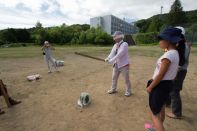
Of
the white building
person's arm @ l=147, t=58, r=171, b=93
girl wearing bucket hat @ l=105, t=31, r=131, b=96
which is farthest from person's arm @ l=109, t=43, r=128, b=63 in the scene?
the white building

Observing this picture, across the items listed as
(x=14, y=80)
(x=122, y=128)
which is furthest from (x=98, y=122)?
(x=14, y=80)

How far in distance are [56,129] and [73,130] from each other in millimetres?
354

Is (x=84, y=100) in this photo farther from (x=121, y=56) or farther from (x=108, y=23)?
(x=108, y=23)

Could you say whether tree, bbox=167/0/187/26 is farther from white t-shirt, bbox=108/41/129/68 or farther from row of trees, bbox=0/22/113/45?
white t-shirt, bbox=108/41/129/68

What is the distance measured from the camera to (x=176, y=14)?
2349 inches

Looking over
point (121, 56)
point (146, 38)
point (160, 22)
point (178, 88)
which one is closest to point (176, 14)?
point (160, 22)

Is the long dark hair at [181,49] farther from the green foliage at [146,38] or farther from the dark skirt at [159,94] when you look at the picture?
the green foliage at [146,38]

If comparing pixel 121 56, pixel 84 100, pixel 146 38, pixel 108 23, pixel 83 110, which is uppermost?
pixel 108 23

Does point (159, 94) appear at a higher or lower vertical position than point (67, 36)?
lower

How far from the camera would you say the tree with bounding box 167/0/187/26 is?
59281 millimetres

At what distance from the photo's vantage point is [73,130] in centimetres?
406

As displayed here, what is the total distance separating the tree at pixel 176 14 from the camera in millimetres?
59281

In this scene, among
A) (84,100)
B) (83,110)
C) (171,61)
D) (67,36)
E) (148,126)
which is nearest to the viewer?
(171,61)

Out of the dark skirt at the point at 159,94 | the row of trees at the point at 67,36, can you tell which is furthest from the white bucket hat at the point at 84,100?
the row of trees at the point at 67,36
